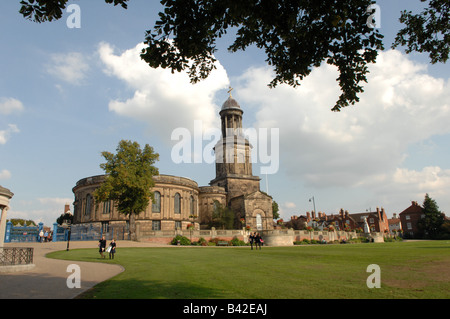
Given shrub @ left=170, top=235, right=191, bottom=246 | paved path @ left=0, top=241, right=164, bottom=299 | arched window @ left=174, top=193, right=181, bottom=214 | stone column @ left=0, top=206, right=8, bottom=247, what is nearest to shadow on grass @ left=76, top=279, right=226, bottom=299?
paved path @ left=0, top=241, right=164, bottom=299

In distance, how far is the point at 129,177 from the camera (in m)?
34.5

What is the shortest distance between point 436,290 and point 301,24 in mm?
7314

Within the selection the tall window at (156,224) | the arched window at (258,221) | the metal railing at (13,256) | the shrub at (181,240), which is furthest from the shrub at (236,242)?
the metal railing at (13,256)

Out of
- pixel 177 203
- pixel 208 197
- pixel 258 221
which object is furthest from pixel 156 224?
pixel 258 221

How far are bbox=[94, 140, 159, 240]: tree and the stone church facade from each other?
300 inches

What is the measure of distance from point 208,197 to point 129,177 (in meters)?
27.2

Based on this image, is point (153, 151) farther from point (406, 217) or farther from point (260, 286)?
point (406, 217)

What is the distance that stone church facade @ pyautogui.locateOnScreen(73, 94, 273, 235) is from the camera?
49125 mm

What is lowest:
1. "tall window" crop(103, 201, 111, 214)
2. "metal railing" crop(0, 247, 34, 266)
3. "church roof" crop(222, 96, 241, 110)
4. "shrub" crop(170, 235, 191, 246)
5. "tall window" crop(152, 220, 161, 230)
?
"shrub" crop(170, 235, 191, 246)

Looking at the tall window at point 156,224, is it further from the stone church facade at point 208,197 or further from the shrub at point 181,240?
the shrub at point 181,240

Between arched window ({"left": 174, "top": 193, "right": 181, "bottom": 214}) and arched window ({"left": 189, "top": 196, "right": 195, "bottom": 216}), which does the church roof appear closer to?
arched window ({"left": 189, "top": 196, "right": 195, "bottom": 216})

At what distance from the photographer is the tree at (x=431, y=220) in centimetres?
7119
